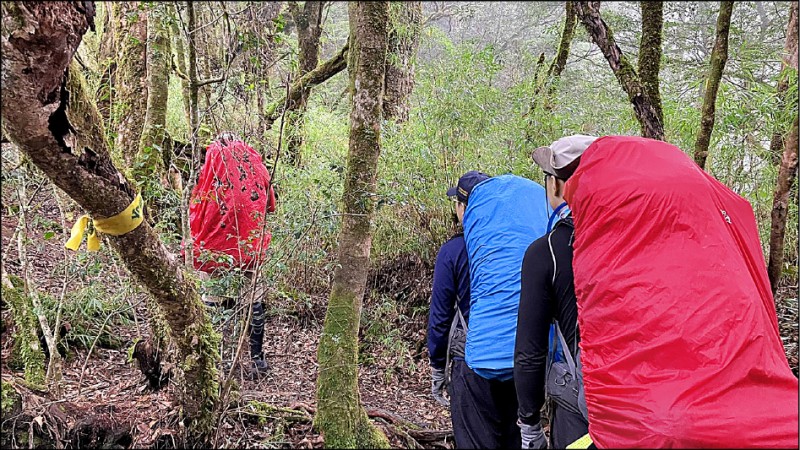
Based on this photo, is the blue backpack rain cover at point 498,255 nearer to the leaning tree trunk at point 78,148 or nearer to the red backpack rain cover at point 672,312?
the red backpack rain cover at point 672,312

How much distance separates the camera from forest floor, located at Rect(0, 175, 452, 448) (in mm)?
2949

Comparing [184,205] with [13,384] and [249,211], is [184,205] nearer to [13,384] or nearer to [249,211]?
[249,211]

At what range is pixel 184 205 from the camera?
3.27 meters

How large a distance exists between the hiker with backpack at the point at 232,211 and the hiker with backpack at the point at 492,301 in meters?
1.20

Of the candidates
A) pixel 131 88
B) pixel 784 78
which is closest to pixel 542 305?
pixel 131 88

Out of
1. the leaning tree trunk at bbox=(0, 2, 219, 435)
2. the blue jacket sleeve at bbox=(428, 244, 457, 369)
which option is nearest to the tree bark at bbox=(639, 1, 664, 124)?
the blue jacket sleeve at bbox=(428, 244, 457, 369)

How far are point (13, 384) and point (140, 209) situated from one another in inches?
49.2

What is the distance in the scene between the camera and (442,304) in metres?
3.17

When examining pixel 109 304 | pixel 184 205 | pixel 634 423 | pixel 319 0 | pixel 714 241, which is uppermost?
pixel 319 0

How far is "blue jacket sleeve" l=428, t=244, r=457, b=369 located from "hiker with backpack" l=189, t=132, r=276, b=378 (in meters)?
1.03

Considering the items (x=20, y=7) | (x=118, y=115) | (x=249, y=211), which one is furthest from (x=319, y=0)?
(x=20, y=7)

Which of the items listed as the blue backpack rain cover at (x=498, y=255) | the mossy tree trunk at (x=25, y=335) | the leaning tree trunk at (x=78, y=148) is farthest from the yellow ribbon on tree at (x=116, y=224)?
the blue backpack rain cover at (x=498, y=255)

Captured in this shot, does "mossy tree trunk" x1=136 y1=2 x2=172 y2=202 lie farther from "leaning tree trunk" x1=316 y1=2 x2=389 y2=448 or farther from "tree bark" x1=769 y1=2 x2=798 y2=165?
"tree bark" x1=769 y1=2 x2=798 y2=165

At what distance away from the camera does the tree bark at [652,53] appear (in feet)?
15.1
